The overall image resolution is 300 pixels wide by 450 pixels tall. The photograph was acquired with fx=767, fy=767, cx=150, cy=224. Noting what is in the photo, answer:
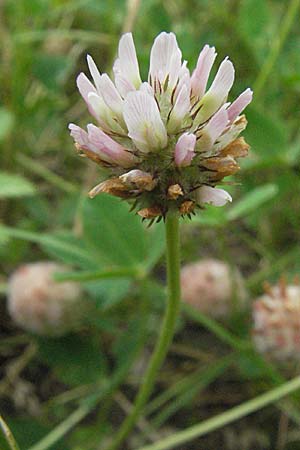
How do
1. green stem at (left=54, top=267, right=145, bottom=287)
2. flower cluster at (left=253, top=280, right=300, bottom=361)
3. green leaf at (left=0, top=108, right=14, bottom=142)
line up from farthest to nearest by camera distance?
green leaf at (left=0, top=108, right=14, bottom=142) → flower cluster at (left=253, top=280, right=300, bottom=361) → green stem at (left=54, top=267, right=145, bottom=287)

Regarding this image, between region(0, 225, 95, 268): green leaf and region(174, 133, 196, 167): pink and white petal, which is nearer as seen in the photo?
region(174, 133, 196, 167): pink and white petal

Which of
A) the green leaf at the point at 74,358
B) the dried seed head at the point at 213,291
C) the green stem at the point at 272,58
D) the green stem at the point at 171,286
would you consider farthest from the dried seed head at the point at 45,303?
the green stem at the point at 272,58

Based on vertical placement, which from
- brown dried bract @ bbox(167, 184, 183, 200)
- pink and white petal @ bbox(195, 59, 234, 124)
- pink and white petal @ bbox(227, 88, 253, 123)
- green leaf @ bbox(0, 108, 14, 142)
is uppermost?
green leaf @ bbox(0, 108, 14, 142)

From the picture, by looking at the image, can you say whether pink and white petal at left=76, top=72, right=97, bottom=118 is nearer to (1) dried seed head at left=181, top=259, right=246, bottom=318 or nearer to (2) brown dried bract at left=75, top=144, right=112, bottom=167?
(2) brown dried bract at left=75, top=144, right=112, bottom=167

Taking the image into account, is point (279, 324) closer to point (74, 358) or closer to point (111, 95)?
point (74, 358)

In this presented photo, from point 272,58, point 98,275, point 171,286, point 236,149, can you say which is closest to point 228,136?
point 236,149

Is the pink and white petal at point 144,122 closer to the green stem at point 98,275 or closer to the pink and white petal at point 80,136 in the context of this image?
the pink and white petal at point 80,136

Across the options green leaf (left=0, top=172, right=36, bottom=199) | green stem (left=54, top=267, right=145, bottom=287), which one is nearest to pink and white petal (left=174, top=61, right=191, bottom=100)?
green stem (left=54, top=267, right=145, bottom=287)

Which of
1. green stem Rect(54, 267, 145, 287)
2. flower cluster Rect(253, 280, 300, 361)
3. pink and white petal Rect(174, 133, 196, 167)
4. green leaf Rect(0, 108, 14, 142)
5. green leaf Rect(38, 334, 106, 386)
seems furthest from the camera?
green leaf Rect(0, 108, 14, 142)
